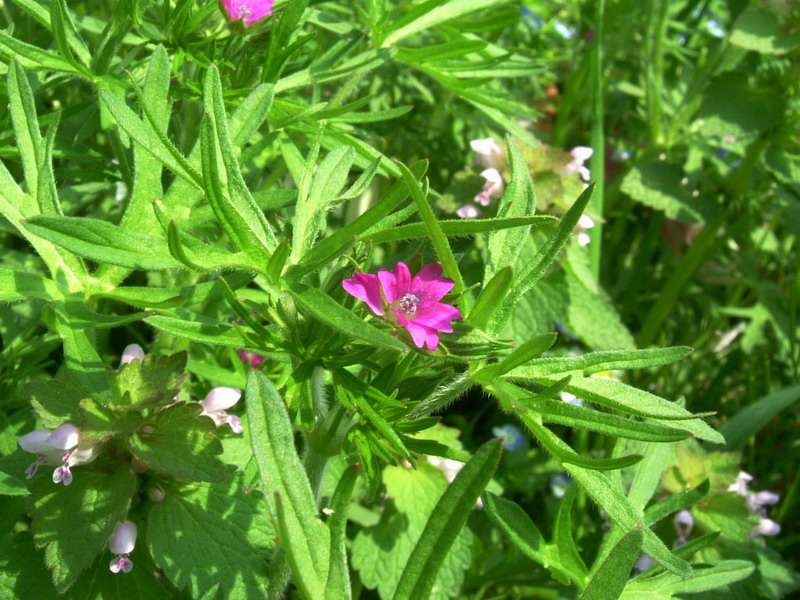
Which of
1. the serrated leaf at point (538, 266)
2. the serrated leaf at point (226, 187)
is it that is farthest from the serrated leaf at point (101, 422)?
the serrated leaf at point (538, 266)

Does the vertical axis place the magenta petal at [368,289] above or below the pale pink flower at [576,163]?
above

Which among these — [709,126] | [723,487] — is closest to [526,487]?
[723,487]

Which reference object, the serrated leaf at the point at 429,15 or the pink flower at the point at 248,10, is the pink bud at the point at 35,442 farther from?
the serrated leaf at the point at 429,15

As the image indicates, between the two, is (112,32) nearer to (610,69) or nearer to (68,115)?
(68,115)

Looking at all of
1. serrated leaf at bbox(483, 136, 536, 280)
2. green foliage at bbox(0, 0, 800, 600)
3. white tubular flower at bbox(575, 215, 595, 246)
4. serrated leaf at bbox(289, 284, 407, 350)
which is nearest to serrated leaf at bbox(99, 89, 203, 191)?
green foliage at bbox(0, 0, 800, 600)

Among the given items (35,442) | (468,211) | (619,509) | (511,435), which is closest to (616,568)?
(619,509)

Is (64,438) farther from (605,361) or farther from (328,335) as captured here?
(605,361)

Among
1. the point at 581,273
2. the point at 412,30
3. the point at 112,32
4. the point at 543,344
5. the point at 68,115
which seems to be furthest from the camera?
the point at 581,273
